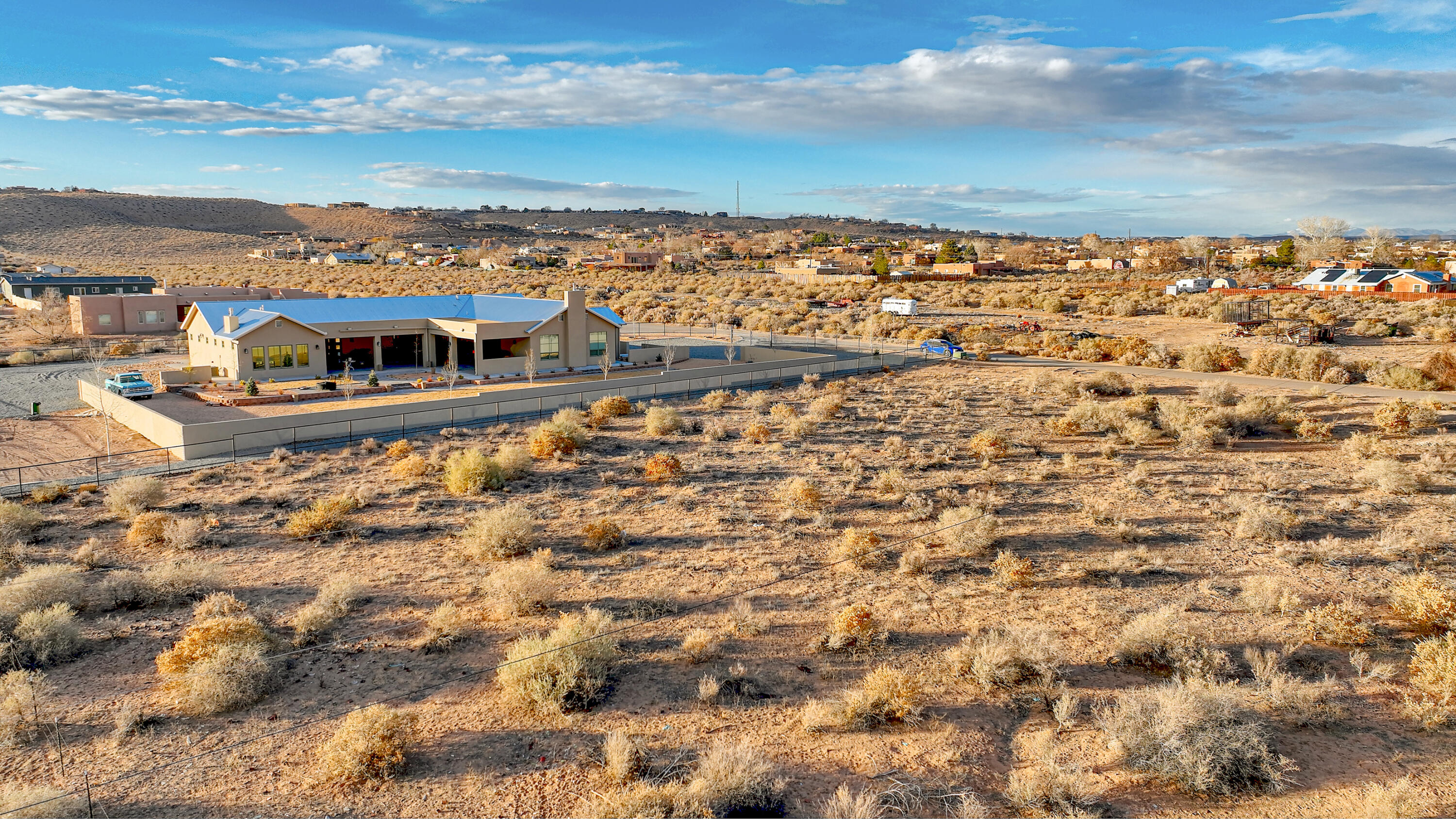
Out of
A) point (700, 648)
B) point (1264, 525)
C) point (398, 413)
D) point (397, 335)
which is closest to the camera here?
point (700, 648)

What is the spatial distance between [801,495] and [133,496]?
16.8 m

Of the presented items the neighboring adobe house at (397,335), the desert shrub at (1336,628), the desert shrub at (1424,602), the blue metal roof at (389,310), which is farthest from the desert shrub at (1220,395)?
the neighboring adobe house at (397,335)

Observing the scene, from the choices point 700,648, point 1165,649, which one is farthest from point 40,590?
point 1165,649

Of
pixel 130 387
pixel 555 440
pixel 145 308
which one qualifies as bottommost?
pixel 555 440

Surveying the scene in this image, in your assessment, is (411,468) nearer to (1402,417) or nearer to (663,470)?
(663,470)

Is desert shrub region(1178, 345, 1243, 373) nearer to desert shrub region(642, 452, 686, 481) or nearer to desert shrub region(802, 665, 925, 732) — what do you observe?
desert shrub region(642, 452, 686, 481)

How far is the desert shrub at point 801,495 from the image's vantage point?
2241cm

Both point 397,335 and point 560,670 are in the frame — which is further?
point 397,335

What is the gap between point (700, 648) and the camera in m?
14.2

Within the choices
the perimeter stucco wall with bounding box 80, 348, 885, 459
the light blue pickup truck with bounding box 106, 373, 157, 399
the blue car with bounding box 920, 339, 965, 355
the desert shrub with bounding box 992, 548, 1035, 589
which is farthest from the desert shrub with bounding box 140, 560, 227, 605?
the blue car with bounding box 920, 339, 965, 355

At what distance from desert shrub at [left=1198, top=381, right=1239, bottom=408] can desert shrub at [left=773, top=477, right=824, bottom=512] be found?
65.3 feet

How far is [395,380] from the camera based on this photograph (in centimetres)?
4003

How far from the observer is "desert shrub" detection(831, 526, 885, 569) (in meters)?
18.5

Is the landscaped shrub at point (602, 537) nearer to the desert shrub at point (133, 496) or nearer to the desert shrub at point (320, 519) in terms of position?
the desert shrub at point (320, 519)
